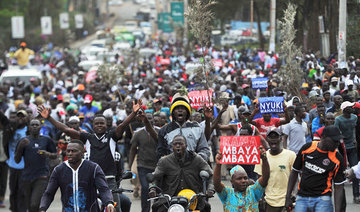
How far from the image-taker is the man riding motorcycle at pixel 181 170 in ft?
29.8

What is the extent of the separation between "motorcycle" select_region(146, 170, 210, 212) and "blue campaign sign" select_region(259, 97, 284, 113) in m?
5.23

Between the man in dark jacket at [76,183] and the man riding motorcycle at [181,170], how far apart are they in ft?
2.37

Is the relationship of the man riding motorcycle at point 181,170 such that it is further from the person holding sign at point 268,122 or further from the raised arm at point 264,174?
the person holding sign at point 268,122

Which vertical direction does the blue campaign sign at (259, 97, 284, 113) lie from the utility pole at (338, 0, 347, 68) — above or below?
below

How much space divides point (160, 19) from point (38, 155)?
5508cm

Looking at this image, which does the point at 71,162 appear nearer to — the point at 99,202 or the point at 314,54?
the point at 99,202

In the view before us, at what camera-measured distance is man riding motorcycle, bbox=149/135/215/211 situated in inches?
357

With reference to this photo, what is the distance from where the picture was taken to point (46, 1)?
88.2m

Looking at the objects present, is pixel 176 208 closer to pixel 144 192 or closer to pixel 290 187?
pixel 290 187

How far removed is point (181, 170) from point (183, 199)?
0.83m

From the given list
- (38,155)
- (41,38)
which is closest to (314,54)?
(38,155)

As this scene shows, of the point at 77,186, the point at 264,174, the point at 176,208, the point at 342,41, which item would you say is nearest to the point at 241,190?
the point at 264,174

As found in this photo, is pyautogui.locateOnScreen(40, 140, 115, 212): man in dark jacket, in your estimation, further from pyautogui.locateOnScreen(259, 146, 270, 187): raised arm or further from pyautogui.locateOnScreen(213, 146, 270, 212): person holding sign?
pyautogui.locateOnScreen(259, 146, 270, 187): raised arm

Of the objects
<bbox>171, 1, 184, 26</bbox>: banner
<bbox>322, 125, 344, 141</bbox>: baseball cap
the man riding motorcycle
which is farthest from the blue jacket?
<bbox>171, 1, 184, 26</bbox>: banner
